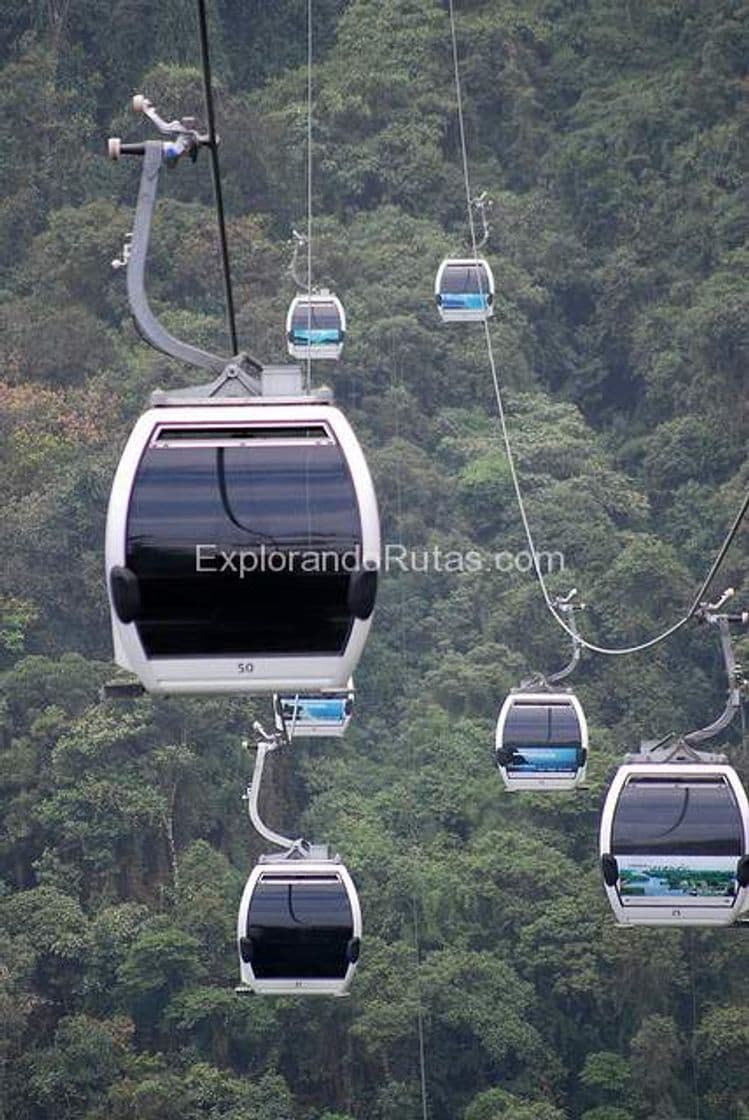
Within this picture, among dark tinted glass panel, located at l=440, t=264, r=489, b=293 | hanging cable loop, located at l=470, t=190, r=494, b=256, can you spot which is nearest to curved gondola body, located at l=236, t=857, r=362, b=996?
hanging cable loop, located at l=470, t=190, r=494, b=256

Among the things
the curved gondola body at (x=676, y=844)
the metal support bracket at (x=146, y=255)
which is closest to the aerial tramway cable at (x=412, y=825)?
the curved gondola body at (x=676, y=844)

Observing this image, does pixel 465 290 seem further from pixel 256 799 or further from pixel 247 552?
pixel 247 552

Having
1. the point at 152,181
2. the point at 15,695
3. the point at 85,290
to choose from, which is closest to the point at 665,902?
the point at 152,181

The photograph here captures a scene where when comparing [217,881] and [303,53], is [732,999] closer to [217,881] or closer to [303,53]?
[217,881]

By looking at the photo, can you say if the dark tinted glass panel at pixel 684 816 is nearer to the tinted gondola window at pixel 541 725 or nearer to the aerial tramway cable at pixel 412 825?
the tinted gondola window at pixel 541 725

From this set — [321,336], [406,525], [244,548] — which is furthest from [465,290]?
[244,548]

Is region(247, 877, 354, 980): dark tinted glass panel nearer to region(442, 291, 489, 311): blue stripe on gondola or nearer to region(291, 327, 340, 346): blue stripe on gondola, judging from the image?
region(291, 327, 340, 346): blue stripe on gondola
